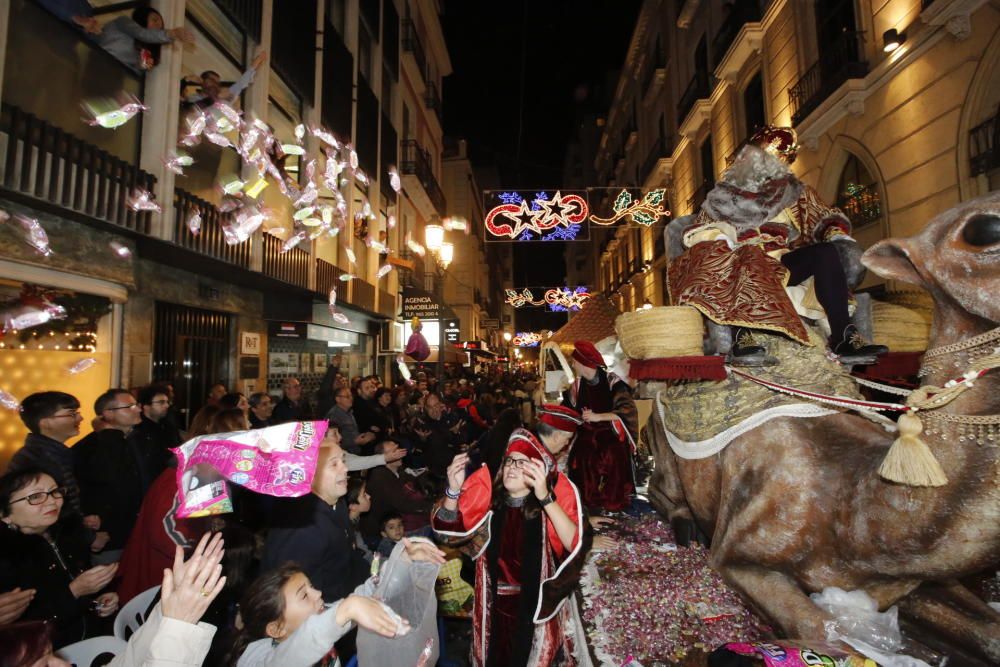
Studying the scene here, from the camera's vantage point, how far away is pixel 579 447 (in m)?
5.62

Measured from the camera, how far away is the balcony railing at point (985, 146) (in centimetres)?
773

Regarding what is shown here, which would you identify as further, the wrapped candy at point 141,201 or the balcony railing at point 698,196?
the balcony railing at point 698,196

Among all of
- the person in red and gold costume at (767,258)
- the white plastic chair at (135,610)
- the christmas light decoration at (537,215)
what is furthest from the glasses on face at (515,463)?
the christmas light decoration at (537,215)

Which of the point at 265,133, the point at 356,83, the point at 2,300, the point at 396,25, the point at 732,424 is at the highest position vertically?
the point at 396,25

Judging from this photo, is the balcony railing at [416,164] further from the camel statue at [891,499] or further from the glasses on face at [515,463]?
the camel statue at [891,499]

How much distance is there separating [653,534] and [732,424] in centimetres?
182

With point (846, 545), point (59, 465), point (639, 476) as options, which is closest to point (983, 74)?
point (639, 476)

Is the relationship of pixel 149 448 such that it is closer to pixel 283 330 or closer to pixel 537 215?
pixel 283 330

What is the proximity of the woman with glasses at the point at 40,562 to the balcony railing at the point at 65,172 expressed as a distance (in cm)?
478

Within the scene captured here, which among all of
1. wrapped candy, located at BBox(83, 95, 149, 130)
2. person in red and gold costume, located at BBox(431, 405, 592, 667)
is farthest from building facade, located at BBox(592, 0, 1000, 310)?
wrapped candy, located at BBox(83, 95, 149, 130)

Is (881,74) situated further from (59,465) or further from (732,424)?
(59,465)

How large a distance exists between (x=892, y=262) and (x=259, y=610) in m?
3.19

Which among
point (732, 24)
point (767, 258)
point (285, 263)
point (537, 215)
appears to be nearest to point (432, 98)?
point (732, 24)

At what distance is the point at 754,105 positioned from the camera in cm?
1599
